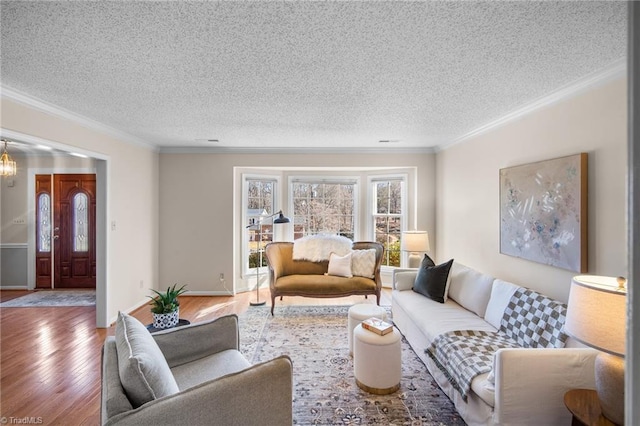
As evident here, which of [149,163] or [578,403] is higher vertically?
[149,163]

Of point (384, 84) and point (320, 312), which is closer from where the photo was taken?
point (384, 84)

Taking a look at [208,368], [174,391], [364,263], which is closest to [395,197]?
[364,263]

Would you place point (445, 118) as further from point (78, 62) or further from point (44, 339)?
point (44, 339)

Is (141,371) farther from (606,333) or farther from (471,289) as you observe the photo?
(471,289)

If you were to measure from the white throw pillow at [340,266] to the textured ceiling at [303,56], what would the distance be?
2.04 meters

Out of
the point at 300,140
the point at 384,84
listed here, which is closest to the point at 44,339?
the point at 300,140

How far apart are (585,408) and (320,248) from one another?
Answer: 333 centimetres

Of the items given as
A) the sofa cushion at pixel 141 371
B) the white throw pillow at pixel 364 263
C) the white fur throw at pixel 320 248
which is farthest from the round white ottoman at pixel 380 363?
the white fur throw at pixel 320 248

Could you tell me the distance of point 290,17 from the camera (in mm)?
1536

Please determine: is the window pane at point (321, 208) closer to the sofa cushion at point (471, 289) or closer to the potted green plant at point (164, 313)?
Answer: the sofa cushion at point (471, 289)

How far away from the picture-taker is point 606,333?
1.35m

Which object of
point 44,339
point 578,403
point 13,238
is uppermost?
point 13,238

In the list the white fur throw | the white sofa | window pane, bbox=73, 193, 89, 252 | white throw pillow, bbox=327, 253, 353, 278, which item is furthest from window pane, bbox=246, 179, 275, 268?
the white sofa

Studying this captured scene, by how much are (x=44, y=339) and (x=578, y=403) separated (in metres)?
4.74
